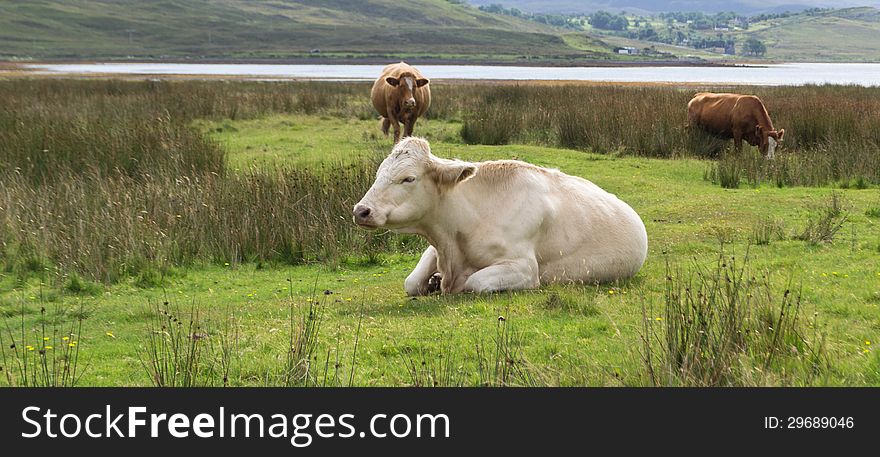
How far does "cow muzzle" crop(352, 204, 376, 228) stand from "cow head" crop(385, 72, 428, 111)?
1269 centimetres

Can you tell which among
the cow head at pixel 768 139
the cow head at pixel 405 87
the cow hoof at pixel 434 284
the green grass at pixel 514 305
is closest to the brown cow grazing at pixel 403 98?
the cow head at pixel 405 87

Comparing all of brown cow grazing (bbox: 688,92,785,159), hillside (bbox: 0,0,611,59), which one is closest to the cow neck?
brown cow grazing (bbox: 688,92,785,159)

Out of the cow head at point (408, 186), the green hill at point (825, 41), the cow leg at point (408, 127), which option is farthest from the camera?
the green hill at point (825, 41)

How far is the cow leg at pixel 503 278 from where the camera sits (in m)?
7.56

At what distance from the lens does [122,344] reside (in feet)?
21.5

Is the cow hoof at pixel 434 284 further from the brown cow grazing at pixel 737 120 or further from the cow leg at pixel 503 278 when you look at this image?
the brown cow grazing at pixel 737 120

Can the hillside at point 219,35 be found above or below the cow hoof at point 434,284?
below

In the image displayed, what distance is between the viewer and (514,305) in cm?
715

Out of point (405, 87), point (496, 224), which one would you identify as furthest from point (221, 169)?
point (496, 224)

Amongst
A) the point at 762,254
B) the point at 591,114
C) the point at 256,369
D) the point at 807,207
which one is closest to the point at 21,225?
the point at 256,369

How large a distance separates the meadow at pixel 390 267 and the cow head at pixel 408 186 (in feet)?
2.21

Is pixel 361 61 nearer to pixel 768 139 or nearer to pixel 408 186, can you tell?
pixel 768 139

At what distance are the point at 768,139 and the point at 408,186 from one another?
12027 millimetres

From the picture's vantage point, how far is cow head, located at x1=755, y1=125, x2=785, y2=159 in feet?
58.2
